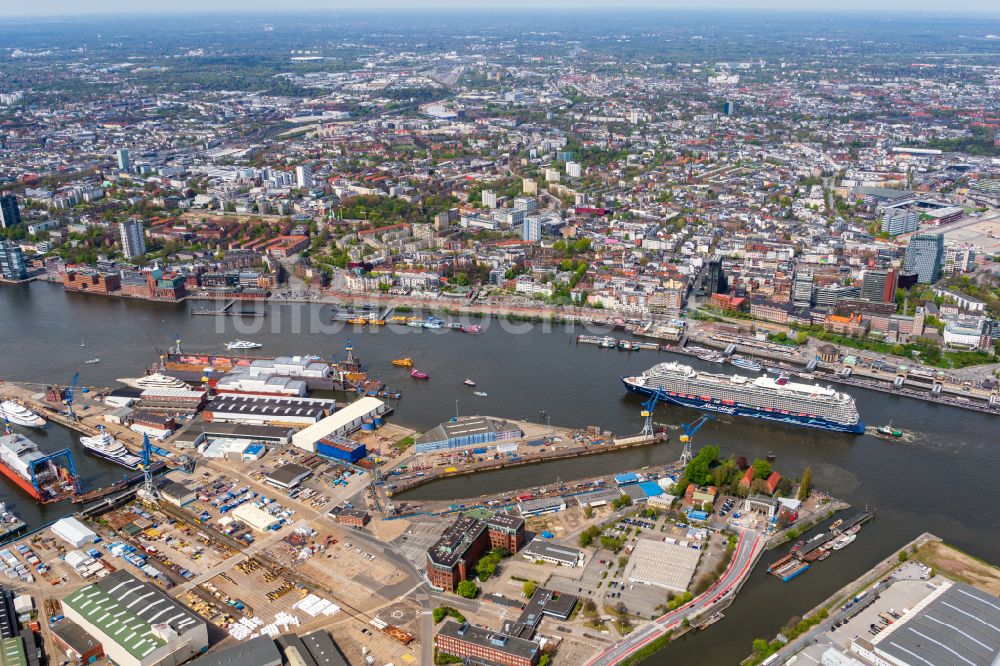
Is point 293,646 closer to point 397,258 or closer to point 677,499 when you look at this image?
point 677,499

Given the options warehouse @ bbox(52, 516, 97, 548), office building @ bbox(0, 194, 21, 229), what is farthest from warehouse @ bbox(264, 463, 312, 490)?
office building @ bbox(0, 194, 21, 229)

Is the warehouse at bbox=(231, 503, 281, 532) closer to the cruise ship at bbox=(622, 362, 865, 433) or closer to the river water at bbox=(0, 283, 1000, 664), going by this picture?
the river water at bbox=(0, 283, 1000, 664)

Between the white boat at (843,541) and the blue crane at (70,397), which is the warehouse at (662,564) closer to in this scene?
the white boat at (843,541)

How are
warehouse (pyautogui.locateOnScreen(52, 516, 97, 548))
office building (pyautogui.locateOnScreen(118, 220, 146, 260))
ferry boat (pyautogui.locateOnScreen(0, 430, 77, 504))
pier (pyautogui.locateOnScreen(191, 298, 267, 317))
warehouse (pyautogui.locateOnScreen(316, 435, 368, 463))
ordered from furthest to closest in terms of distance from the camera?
office building (pyautogui.locateOnScreen(118, 220, 146, 260))
pier (pyautogui.locateOnScreen(191, 298, 267, 317))
warehouse (pyautogui.locateOnScreen(316, 435, 368, 463))
ferry boat (pyautogui.locateOnScreen(0, 430, 77, 504))
warehouse (pyautogui.locateOnScreen(52, 516, 97, 548))

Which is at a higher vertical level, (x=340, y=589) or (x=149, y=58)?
(x=149, y=58)

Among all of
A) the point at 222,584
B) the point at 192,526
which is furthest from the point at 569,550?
the point at 192,526

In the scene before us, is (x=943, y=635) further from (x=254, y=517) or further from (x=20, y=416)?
(x=20, y=416)
